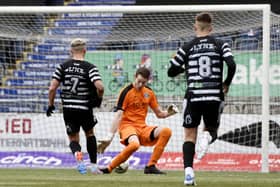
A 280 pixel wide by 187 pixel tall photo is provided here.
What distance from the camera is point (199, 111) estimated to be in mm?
9875

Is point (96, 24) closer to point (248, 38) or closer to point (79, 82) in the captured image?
point (248, 38)

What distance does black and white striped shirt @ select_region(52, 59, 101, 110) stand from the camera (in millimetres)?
12523

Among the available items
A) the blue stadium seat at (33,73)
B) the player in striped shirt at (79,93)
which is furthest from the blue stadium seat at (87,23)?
the player in striped shirt at (79,93)

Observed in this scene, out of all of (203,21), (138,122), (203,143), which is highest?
(203,21)

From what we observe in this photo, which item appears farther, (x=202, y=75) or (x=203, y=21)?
(x=202, y=75)

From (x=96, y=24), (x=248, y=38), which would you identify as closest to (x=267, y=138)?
(x=248, y=38)

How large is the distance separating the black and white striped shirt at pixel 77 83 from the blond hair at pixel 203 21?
9.91 ft

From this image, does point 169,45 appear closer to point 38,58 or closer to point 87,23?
point 87,23

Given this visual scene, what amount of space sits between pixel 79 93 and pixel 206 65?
3201 millimetres

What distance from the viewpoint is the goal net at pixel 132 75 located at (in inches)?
620

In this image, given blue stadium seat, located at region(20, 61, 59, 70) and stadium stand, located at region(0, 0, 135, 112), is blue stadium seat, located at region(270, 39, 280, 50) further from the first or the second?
blue stadium seat, located at region(20, 61, 59, 70)

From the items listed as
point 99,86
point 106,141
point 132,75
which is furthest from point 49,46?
point 106,141

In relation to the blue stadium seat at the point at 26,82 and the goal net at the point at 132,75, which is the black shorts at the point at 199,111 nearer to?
the goal net at the point at 132,75

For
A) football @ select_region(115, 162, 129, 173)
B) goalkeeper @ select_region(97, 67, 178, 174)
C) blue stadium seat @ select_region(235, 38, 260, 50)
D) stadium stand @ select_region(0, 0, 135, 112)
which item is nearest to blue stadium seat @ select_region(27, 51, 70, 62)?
stadium stand @ select_region(0, 0, 135, 112)
